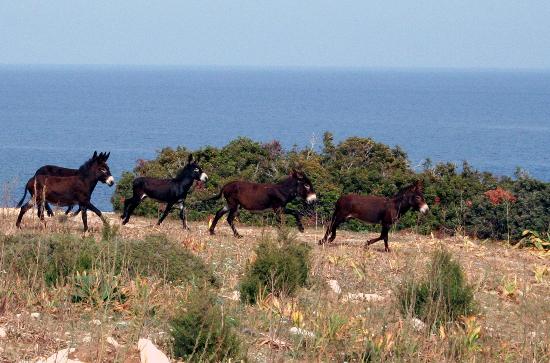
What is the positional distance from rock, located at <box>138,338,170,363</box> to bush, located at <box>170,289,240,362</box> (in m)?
0.40

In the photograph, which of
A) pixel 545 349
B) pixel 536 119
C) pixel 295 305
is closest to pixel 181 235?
pixel 295 305

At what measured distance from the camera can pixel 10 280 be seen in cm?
1112

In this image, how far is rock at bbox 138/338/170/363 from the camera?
849cm

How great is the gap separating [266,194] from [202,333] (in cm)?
1239

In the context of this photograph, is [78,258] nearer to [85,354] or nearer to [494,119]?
[85,354]

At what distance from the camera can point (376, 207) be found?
20.1 m

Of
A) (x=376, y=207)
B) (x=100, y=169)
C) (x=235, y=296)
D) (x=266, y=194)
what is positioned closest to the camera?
(x=235, y=296)

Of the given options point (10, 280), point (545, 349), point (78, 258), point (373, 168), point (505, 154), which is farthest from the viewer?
point (505, 154)

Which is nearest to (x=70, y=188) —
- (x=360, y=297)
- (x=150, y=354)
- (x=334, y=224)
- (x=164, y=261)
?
(x=334, y=224)

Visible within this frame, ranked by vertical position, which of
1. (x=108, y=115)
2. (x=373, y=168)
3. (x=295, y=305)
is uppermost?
(x=295, y=305)

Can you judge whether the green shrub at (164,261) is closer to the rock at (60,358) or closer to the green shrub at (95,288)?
the green shrub at (95,288)

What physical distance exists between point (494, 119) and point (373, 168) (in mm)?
132116

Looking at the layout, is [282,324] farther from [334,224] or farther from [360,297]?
[334,224]

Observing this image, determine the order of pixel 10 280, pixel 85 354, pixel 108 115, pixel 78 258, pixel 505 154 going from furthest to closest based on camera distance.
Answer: pixel 108 115 < pixel 505 154 < pixel 78 258 < pixel 10 280 < pixel 85 354
